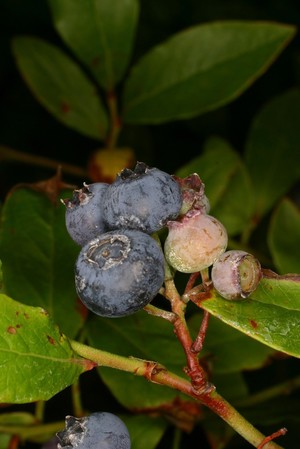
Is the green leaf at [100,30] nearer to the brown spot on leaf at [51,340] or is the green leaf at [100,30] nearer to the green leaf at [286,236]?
the green leaf at [286,236]

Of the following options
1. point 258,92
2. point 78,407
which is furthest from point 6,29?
point 78,407

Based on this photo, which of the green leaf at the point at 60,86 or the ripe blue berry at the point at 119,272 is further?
the green leaf at the point at 60,86

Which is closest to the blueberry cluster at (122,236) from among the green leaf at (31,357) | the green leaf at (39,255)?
the green leaf at (31,357)

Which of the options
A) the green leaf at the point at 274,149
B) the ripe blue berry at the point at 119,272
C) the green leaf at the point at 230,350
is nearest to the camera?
the ripe blue berry at the point at 119,272

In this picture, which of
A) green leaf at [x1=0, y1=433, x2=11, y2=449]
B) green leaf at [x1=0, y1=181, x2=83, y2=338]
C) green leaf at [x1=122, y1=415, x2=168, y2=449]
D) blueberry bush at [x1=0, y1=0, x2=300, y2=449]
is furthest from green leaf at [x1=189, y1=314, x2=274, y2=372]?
green leaf at [x1=0, y1=433, x2=11, y2=449]

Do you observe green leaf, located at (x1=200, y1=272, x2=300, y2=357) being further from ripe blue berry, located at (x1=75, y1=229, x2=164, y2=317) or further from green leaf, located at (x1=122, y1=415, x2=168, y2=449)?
green leaf, located at (x1=122, y1=415, x2=168, y2=449)

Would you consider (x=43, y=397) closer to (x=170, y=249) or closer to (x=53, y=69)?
(x=170, y=249)

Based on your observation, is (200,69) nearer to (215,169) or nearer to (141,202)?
(215,169)
